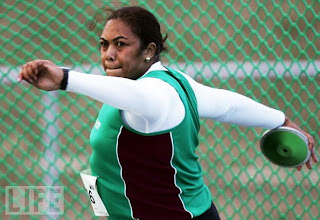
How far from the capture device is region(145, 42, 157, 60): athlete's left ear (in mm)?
2328

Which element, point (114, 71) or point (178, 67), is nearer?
point (114, 71)

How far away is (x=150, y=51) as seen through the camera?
234 centimetres

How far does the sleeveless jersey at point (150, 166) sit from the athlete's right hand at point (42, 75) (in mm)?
371

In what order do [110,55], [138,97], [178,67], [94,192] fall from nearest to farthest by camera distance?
[138,97]
[110,55]
[94,192]
[178,67]

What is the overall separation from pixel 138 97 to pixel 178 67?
1.97 m

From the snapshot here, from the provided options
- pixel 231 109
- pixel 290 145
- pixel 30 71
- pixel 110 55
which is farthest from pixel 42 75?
pixel 290 145

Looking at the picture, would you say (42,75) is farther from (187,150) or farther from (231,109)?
(231,109)

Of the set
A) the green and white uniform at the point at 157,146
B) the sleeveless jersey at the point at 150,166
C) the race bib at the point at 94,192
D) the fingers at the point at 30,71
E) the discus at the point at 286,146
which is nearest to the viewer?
the fingers at the point at 30,71

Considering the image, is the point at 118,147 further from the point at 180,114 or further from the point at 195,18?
the point at 195,18
